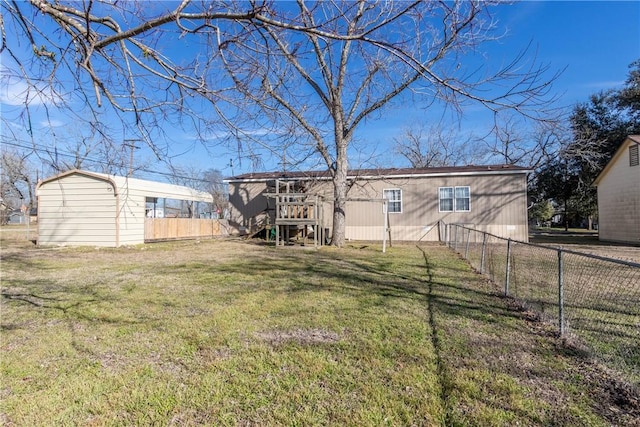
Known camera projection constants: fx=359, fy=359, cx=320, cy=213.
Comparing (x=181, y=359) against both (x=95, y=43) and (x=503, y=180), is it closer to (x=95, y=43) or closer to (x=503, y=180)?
(x=95, y=43)

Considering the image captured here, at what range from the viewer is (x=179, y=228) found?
1784 cm

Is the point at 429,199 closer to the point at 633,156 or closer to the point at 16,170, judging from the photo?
the point at 633,156

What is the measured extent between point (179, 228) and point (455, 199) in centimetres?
1336

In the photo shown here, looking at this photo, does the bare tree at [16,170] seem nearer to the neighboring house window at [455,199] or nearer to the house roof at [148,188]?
the house roof at [148,188]

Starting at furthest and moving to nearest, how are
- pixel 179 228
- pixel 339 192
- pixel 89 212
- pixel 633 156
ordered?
pixel 179 228 → pixel 633 156 → pixel 89 212 → pixel 339 192

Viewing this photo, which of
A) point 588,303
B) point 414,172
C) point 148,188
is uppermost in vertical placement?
point 414,172

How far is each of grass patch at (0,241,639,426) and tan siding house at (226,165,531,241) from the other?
1022cm

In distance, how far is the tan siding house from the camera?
1583 cm

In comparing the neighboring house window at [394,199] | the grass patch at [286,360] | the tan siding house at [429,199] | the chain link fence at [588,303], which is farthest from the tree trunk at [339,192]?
the grass patch at [286,360]

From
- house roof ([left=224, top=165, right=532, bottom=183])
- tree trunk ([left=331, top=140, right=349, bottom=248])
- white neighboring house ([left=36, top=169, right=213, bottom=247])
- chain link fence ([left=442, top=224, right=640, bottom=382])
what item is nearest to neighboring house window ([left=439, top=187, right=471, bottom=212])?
Answer: house roof ([left=224, top=165, right=532, bottom=183])

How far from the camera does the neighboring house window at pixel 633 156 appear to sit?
15320mm

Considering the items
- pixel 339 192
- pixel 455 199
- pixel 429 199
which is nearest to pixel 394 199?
pixel 429 199

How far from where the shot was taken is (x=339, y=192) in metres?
13.6

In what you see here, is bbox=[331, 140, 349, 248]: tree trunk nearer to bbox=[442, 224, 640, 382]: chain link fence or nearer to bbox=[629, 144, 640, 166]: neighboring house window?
bbox=[442, 224, 640, 382]: chain link fence
